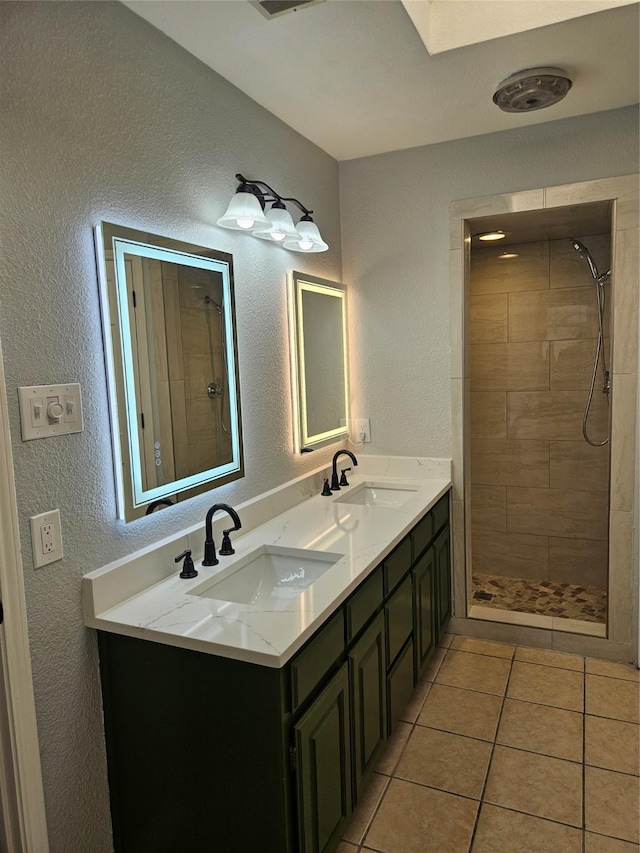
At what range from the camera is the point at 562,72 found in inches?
85.4

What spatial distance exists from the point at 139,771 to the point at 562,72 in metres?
2.68

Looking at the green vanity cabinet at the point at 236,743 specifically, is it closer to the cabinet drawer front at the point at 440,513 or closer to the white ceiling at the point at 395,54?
the cabinet drawer front at the point at 440,513

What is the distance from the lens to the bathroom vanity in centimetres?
145

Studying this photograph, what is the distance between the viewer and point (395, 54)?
1989 millimetres

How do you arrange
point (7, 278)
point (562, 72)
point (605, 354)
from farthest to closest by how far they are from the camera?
1. point (605, 354)
2. point (562, 72)
3. point (7, 278)

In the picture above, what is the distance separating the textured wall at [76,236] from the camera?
1398mm

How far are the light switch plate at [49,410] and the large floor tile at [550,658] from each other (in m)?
2.42

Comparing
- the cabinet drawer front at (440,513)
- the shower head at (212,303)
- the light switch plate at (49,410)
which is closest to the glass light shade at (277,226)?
the shower head at (212,303)

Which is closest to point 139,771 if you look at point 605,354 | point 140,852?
point 140,852

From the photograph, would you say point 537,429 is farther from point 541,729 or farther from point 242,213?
point 242,213

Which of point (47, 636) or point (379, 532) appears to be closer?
point (47, 636)

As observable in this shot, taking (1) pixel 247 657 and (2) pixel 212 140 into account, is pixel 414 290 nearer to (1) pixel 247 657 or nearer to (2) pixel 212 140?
(2) pixel 212 140

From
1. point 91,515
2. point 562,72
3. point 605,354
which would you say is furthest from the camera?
point 605,354

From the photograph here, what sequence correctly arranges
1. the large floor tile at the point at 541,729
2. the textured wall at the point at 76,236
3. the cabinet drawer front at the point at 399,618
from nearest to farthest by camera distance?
the textured wall at the point at 76,236, the cabinet drawer front at the point at 399,618, the large floor tile at the point at 541,729
